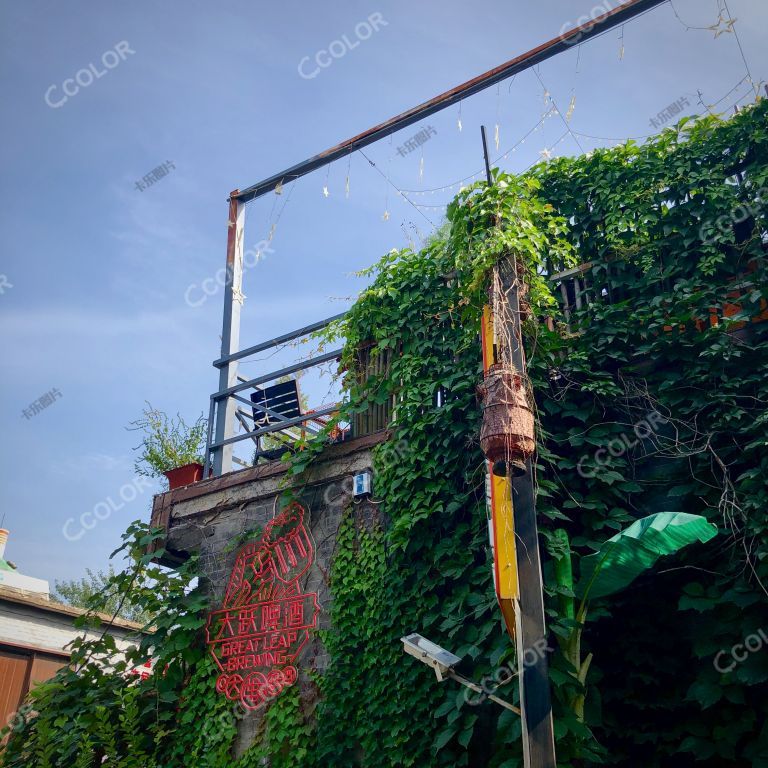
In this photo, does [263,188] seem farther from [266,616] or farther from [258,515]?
[266,616]

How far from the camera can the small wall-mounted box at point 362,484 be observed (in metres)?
7.60

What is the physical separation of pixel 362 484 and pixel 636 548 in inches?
116

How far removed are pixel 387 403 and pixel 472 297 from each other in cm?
204

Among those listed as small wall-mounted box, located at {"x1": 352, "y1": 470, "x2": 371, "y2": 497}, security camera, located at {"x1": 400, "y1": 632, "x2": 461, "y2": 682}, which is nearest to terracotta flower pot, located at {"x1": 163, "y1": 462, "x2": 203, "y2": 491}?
small wall-mounted box, located at {"x1": 352, "y1": 470, "x2": 371, "y2": 497}

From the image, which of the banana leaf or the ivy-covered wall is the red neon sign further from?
the banana leaf

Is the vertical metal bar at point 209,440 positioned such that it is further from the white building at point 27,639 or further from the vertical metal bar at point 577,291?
the vertical metal bar at point 577,291

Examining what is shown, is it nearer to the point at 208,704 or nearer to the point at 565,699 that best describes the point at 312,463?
the point at 208,704

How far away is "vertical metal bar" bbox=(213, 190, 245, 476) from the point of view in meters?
9.38

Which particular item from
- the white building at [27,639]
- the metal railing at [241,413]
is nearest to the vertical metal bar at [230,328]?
the metal railing at [241,413]

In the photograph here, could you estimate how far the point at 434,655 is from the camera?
5.38 m

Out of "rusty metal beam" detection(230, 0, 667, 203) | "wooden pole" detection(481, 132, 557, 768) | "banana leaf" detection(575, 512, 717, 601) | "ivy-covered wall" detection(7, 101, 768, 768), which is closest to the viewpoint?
"wooden pole" detection(481, 132, 557, 768)

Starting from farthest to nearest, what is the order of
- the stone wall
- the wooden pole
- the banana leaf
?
the stone wall → the banana leaf → the wooden pole

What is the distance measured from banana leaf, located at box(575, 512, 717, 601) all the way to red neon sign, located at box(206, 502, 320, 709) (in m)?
2.87

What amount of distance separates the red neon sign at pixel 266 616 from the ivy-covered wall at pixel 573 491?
27 cm
